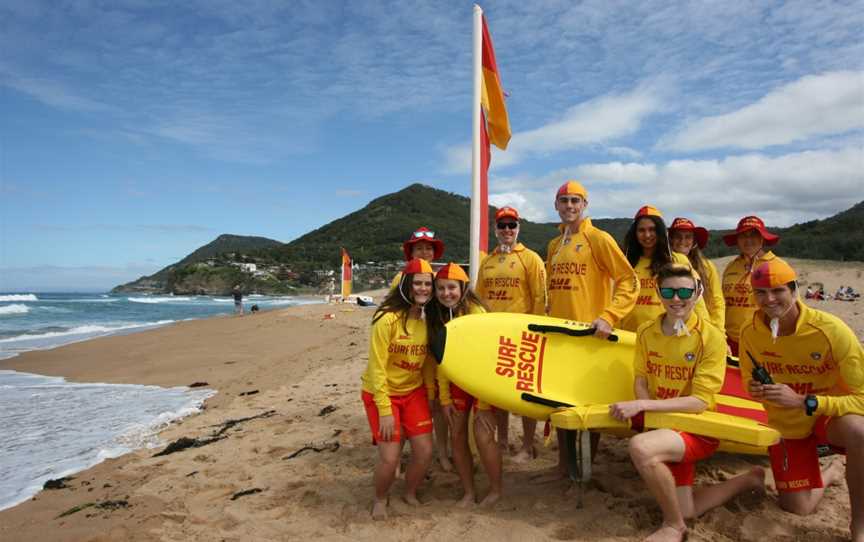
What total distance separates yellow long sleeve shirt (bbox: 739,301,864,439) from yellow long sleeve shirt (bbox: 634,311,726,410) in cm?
23

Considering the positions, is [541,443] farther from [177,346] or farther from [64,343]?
[64,343]

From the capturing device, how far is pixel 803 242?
87.1 feet

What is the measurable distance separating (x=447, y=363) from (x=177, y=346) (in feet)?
37.3

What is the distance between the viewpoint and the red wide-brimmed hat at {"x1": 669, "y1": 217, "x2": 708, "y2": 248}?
4035 mm

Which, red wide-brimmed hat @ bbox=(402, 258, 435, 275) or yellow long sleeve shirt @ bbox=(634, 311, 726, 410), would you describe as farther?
red wide-brimmed hat @ bbox=(402, 258, 435, 275)

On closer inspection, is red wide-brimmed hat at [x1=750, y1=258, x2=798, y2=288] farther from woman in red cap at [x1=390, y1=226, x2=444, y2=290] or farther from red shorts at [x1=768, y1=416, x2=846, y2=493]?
woman in red cap at [x1=390, y1=226, x2=444, y2=290]

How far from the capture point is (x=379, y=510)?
3203 millimetres

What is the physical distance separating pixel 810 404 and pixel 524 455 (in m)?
1.92

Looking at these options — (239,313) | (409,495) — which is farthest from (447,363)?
(239,313)

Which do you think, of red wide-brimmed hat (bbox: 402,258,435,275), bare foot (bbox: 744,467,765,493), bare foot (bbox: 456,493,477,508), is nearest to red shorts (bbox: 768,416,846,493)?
bare foot (bbox: 744,467,765,493)

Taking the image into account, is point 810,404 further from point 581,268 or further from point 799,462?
point 581,268

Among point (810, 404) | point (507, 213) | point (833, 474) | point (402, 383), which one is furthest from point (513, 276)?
point (833, 474)

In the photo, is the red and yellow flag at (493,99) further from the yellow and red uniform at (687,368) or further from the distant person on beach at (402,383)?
the yellow and red uniform at (687,368)

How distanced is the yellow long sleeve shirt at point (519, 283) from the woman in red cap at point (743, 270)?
167cm
